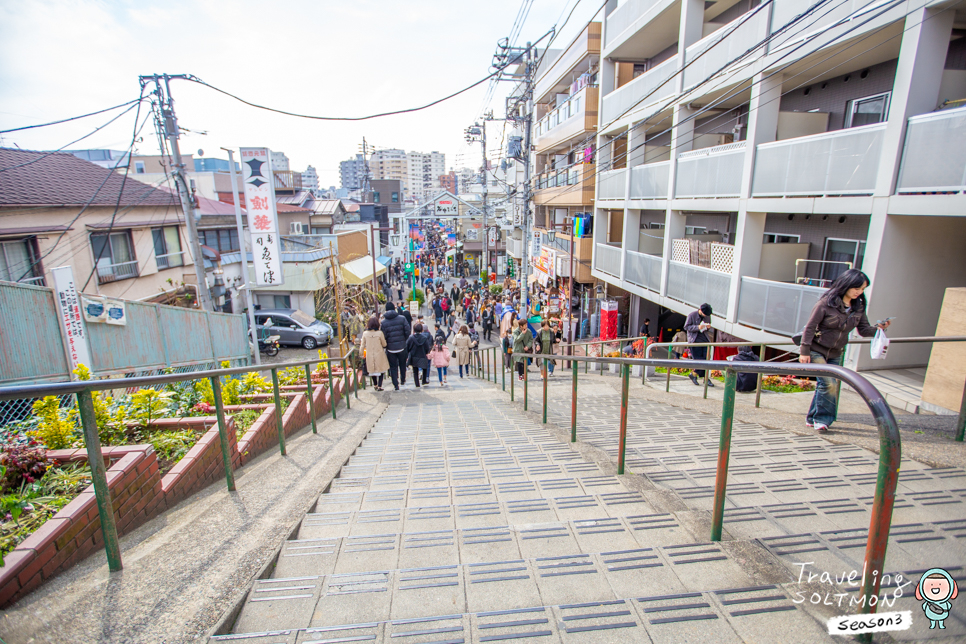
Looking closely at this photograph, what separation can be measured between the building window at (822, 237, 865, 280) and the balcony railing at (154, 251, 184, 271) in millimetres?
19620

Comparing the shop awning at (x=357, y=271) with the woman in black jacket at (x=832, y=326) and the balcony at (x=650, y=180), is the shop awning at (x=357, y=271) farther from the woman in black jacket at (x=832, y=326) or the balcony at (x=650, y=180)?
the woman in black jacket at (x=832, y=326)

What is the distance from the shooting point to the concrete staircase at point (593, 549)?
1759mm

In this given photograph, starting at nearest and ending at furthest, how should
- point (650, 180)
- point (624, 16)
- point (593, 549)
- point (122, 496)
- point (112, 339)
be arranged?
1. point (593, 549)
2. point (122, 496)
3. point (112, 339)
4. point (650, 180)
5. point (624, 16)

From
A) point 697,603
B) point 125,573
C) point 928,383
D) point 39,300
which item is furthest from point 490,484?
point 39,300

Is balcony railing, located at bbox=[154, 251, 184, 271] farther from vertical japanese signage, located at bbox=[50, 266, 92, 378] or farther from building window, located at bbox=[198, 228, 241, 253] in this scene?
vertical japanese signage, located at bbox=[50, 266, 92, 378]

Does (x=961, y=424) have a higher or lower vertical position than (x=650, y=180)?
lower

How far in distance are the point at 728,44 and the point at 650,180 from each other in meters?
3.79

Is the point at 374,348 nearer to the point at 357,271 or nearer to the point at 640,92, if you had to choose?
the point at 640,92

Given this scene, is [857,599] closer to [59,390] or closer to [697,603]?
[697,603]

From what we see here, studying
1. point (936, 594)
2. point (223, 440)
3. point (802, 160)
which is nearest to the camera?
point (936, 594)

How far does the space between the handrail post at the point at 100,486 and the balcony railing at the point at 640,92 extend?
447 inches

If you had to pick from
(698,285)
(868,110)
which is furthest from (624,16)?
(698,285)

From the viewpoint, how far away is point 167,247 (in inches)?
667

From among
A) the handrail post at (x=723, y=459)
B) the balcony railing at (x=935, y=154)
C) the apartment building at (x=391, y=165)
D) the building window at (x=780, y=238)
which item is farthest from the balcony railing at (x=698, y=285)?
the apartment building at (x=391, y=165)
